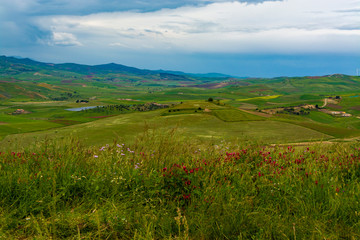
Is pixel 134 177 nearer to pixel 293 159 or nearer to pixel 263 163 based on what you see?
pixel 263 163

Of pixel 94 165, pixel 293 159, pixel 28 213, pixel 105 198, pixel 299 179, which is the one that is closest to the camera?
pixel 28 213

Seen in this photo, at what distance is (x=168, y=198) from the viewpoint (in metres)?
5.81

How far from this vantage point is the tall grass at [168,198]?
181 inches

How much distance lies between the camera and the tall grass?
15.1 feet

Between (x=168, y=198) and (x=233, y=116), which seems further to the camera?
(x=233, y=116)

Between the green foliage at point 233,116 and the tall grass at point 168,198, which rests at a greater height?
the tall grass at point 168,198

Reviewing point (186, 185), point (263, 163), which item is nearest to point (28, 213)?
point (186, 185)

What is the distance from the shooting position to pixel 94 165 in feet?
22.4

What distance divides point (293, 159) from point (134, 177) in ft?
16.5

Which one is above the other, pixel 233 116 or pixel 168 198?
pixel 168 198

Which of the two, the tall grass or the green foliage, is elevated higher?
the tall grass

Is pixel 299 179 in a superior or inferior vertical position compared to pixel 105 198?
superior

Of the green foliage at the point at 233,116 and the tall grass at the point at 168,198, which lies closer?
the tall grass at the point at 168,198

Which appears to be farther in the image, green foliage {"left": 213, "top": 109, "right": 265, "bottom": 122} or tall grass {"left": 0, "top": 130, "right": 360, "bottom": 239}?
green foliage {"left": 213, "top": 109, "right": 265, "bottom": 122}
